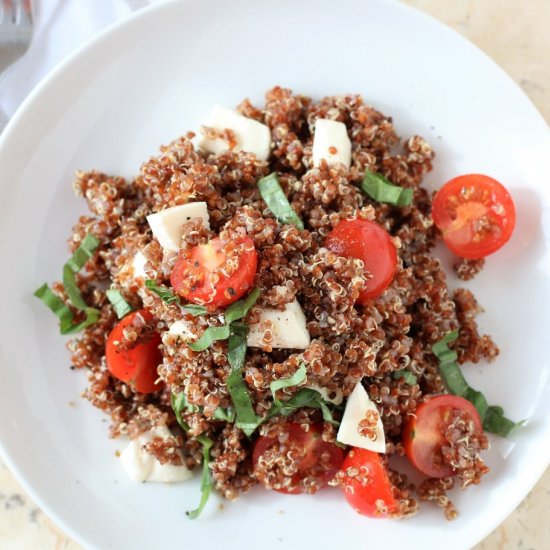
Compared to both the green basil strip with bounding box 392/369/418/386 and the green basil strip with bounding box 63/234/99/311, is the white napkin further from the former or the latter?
the green basil strip with bounding box 392/369/418/386

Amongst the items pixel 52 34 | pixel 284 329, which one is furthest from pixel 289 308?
pixel 52 34

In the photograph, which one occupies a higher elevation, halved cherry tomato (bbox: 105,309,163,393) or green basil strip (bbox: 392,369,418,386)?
green basil strip (bbox: 392,369,418,386)

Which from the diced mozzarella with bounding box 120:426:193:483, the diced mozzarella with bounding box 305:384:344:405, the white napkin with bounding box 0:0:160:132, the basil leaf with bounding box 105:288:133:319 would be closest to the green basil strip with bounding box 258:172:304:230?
the diced mozzarella with bounding box 305:384:344:405

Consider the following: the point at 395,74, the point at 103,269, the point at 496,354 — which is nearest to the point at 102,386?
the point at 103,269

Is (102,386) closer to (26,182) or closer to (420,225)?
(26,182)

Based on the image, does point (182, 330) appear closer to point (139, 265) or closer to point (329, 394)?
point (139, 265)

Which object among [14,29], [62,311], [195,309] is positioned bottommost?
[62,311]

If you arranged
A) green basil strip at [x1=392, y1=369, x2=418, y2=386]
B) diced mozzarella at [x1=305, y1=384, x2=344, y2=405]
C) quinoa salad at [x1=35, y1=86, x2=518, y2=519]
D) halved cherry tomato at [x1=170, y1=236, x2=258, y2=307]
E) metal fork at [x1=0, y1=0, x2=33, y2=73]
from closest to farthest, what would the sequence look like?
halved cherry tomato at [x1=170, y1=236, x2=258, y2=307] → quinoa salad at [x1=35, y1=86, x2=518, y2=519] → diced mozzarella at [x1=305, y1=384, x2=344, y2=405] → green basil strip at [x1=392, y1=369, x2=418, y2=386] → metal fork at [x1=0, y1=0, x2=33, y2=73]
